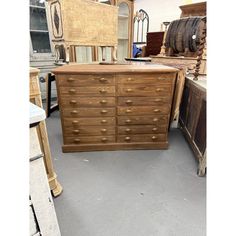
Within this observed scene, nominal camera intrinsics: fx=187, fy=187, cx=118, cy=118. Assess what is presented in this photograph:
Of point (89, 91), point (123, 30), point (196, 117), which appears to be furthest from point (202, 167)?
point (123, 30)

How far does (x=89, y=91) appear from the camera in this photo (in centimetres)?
179

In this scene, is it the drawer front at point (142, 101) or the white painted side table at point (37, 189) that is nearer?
the white painted side table at point (37, 189)

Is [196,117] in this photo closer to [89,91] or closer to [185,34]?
[89,91]

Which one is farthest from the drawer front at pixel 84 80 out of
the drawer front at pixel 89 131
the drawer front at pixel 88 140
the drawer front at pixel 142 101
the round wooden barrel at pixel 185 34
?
the round wooden barrel at pixel 185 34

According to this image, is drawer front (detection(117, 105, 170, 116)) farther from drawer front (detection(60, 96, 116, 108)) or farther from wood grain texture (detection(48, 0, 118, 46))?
wood grain texture (detection(48, 0, 118, 46))

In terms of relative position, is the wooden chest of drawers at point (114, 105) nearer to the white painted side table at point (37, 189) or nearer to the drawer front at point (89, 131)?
the drawer front at point (89, 131)

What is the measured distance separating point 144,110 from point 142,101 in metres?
0.10

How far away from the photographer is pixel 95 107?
186 cm

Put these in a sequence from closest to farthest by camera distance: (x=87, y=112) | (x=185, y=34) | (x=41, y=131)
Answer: (x=41, y=131) < (x=87, y=112) < (x=185, y=34)

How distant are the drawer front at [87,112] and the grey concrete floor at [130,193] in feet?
1.39

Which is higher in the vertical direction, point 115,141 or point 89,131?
point 89,131

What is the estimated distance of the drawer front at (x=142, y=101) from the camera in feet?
6.12
